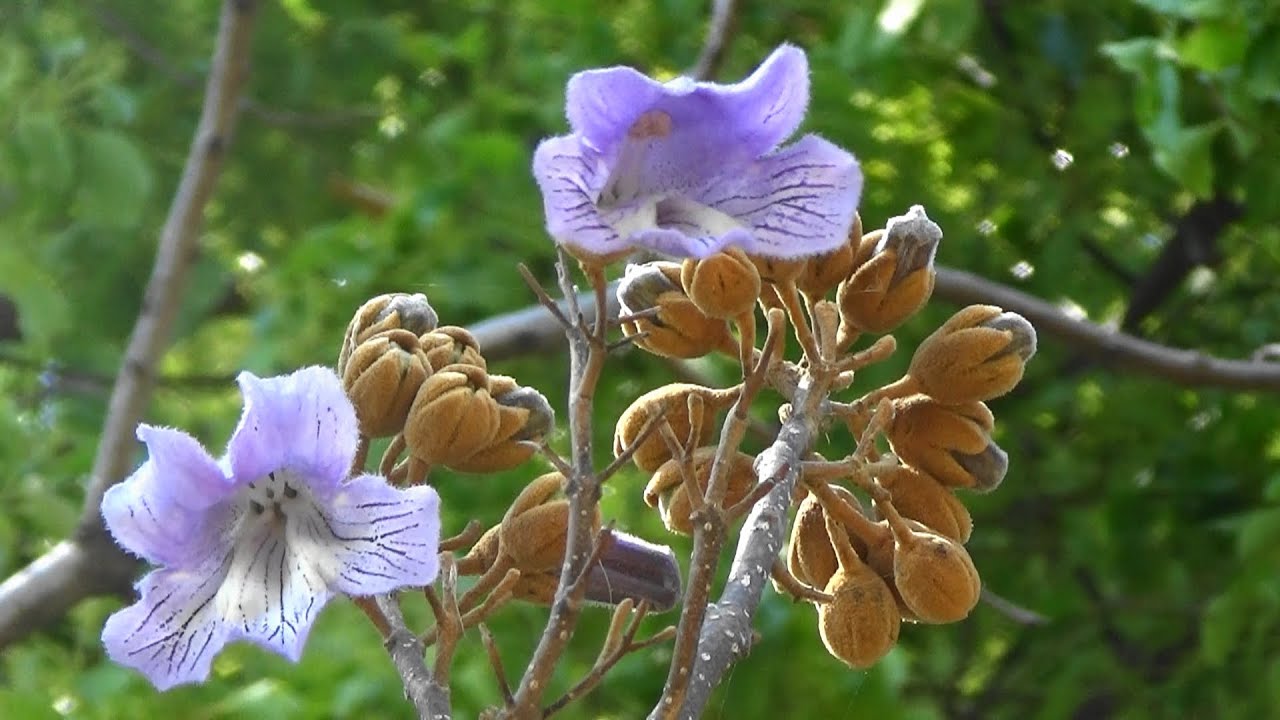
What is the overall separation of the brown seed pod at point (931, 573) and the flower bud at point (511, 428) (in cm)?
25

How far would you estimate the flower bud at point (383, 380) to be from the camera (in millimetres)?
1109

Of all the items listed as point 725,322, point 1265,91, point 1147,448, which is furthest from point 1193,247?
point 725,322

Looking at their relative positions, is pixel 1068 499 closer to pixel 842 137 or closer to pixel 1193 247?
pixel 1193 247

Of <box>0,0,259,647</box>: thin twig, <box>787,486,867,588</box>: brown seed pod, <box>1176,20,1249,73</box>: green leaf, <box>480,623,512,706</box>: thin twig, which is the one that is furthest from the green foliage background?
<box>480,623,512,706</box>: thin twig

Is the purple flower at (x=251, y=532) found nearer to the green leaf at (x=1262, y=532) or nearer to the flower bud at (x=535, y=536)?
the flower bud at (x=535, y=536)

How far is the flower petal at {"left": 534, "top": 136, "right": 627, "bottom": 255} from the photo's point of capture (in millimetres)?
988

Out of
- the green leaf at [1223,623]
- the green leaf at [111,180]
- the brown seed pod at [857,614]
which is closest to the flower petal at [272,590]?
the brown seed pod at [857,614]

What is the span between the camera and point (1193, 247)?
12.1 feet

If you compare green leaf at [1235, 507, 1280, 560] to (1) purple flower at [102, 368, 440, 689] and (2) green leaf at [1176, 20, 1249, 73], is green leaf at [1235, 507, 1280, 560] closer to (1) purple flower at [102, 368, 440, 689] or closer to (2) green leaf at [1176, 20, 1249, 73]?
(2) green leaf at [1176, 20, 1249, 73]

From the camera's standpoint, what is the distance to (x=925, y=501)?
1.18m

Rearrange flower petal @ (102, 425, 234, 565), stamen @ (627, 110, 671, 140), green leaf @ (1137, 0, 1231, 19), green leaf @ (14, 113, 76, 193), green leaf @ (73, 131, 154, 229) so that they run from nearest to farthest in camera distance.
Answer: flower petal @ (102, 425, 234, 565) → stamen @ (627, 110, 671, 140) → green leaf @ (1137, 0, 1231, 19) → green leaf @ (14, 113, 76, 193) → green leaf @ (73, 131, 154, 229)

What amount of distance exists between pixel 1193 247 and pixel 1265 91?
48.0 inches

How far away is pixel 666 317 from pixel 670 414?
7cm

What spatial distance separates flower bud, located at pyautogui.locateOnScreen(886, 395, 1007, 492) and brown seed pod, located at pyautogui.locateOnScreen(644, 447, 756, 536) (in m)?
0.11
